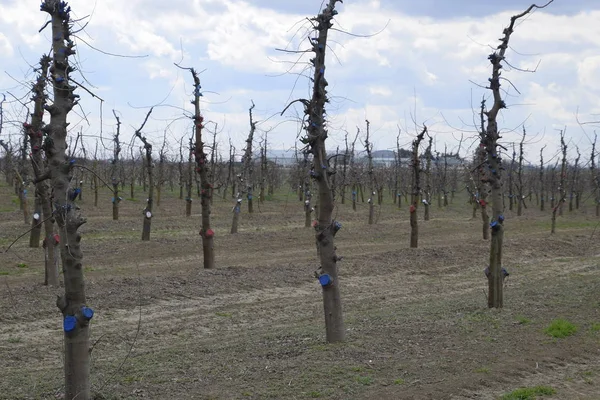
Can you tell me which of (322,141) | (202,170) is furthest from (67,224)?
(202,170)

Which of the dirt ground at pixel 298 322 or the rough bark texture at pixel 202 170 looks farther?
the rough bark texture at pixel 202 170

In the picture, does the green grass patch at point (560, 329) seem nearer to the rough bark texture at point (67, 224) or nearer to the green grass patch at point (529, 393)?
the green grass patch at point (529, 393)

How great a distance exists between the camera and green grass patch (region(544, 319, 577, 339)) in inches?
376

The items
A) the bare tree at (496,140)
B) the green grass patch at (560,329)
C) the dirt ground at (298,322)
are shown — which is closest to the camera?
the dirt ground at (298,322)

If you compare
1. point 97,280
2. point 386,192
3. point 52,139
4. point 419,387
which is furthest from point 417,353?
point 386,192

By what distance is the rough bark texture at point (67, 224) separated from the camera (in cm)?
593

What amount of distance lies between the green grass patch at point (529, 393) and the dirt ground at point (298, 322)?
0.45 feet

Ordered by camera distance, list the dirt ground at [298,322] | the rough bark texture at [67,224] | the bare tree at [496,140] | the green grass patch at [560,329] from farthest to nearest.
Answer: the bare tree at [496,140] < the green grass patch at [560,329] < the dirt ground at [298,322] < the rough bark texture at [67,224]

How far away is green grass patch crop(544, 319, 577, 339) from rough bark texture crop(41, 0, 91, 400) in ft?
22.1

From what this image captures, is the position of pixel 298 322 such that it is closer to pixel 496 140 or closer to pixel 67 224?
pixel 496 140

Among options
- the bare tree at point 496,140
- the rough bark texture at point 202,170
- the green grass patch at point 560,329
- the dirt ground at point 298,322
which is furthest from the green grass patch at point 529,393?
the rough bark texture at point 202,170

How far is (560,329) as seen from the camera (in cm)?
975

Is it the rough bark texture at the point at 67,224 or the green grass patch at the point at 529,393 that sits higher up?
the rough bark texture at the point at 67,224

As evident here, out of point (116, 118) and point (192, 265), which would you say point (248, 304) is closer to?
point (192, 265)
